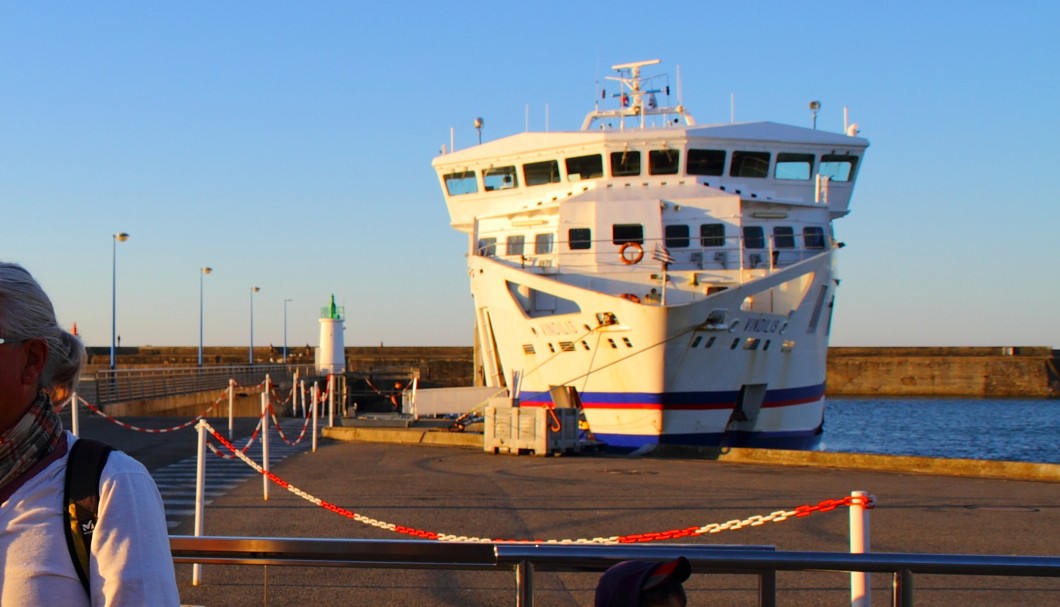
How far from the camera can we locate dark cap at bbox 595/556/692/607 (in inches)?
82.3

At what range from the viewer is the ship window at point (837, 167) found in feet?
80.1

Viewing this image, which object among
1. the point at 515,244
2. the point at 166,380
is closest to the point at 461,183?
the point at 515,244

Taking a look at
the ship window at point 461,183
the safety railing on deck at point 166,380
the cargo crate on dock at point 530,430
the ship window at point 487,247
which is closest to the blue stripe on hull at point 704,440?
the cargo crate on dock at point 530,430

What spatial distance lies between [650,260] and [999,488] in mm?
10578

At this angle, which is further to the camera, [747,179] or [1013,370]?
[1013,370]

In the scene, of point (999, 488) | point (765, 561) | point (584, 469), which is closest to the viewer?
point (765, 561)

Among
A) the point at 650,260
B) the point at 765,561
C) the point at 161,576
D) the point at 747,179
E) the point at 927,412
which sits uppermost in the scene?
the point at 747,179

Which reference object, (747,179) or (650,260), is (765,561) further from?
(747,179)

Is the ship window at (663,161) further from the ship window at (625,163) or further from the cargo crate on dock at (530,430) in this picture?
the cargo crate on dock at (530,430)

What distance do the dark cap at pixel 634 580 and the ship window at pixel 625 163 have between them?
69.4 ft

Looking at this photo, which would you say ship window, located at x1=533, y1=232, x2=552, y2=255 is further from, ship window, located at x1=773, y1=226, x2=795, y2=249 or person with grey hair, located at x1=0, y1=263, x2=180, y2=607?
person with grey hair, located at x1=0, y1=263, x2=180, y2=607

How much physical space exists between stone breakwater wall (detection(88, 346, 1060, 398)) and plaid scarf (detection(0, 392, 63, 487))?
230 feet

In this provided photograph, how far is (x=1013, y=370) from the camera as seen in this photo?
76.2 meters

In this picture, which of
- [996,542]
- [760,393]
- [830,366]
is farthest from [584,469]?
[830,366]
